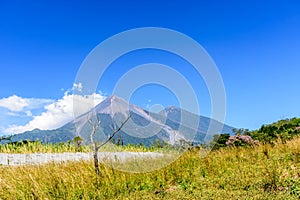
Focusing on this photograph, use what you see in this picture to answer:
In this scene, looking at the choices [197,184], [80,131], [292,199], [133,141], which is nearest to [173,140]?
[133,141]

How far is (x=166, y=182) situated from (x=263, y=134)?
11.6 m

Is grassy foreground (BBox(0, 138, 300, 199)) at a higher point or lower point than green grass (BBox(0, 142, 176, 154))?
lower

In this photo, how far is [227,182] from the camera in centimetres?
821

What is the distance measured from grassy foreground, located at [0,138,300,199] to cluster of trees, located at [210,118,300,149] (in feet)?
20.7

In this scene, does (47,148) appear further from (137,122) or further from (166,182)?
(166,182)

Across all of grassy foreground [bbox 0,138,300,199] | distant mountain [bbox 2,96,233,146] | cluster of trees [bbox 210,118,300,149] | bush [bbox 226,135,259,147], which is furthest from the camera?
cluster of trees [bbox 210,118,300,149]

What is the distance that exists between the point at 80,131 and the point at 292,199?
25.6 ft

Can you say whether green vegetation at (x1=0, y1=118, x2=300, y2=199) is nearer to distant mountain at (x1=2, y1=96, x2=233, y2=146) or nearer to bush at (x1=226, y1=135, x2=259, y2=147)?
distant mountain at (x1=2, y1=96, x2=233, y2=146)

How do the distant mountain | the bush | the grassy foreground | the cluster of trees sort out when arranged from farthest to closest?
the cluster of trees, the bush, the distant mountain, the grassy foreground

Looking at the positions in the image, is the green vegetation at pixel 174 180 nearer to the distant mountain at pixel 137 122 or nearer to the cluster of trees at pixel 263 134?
the distant mountain at pixel 137 122

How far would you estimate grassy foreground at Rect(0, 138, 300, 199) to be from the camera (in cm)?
720

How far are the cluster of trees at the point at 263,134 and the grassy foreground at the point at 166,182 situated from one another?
6.31 meters

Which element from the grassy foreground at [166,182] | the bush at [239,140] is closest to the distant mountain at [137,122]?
the bush at [239,140]

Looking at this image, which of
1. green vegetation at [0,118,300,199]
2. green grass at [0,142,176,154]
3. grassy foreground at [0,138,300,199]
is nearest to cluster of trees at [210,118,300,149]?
green grass at [0,142,176,154]
